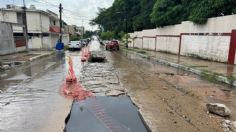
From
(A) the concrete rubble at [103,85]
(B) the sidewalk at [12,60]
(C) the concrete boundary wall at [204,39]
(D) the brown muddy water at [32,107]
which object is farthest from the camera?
(B) the sidewalk at [12,60]

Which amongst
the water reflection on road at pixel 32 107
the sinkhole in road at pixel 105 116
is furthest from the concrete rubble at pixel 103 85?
the water reflection on road at pixel 32 107

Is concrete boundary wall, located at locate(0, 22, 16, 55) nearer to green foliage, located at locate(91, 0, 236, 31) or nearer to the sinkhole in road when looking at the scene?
green foliage, located at locate(91, 0, 236, 31)

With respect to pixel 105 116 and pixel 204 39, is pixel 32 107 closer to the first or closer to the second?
pixel 105 116

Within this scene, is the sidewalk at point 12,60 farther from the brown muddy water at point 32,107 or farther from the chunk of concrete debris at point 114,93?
the chunk of concrete debris at point 114,93

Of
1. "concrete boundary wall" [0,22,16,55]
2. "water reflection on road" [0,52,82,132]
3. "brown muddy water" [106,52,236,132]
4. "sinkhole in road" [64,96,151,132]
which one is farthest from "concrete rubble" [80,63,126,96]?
"concrete boundary wall" [0,22,16,55]

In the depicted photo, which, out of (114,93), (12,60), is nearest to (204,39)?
(114,93)

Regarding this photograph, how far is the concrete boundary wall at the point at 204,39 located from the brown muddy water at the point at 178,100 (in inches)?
238

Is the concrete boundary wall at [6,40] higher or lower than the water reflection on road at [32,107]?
higher

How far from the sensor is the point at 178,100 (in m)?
8.04

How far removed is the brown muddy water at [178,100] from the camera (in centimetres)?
579

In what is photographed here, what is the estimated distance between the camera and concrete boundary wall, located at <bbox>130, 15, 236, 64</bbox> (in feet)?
54.2

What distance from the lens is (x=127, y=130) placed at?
18.8ft

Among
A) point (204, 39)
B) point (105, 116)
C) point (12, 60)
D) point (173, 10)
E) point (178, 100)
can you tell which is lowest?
point (105, 116)

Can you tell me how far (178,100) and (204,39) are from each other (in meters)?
13.8
